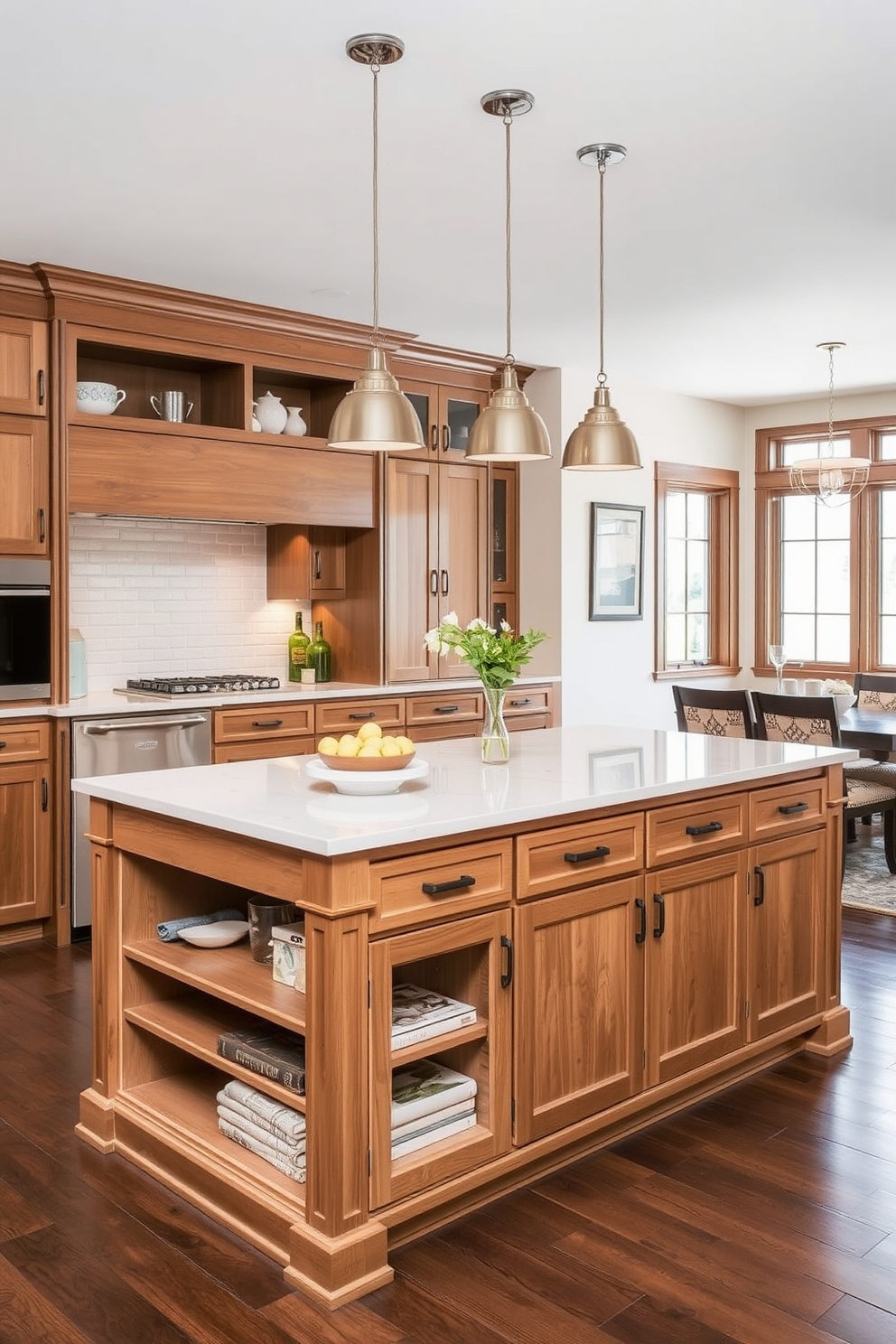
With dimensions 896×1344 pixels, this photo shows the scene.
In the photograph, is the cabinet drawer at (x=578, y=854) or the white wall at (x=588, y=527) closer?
the cabinet drawer at (x=578, y=854)

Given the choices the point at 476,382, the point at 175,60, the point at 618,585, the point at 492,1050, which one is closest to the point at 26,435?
the point at 175,60

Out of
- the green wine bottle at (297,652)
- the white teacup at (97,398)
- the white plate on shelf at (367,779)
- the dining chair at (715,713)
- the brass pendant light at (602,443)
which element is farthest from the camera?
the green wine bottle at (297,652)

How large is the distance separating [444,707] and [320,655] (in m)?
0.73

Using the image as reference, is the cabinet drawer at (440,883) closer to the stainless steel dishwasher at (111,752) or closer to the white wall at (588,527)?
the stainless steel dishwasher at (111,752)

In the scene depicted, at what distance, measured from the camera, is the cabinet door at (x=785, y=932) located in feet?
10.7

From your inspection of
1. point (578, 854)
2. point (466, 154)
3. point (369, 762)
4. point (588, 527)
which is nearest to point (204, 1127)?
point (369, 762)

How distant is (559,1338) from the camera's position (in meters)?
2.09

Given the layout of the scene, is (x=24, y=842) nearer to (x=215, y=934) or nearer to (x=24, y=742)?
(x=24, y=742)

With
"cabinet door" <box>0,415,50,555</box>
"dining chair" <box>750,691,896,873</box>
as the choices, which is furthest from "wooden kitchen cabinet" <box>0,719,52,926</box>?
"dining chair" <box>750,691,896,873</box>

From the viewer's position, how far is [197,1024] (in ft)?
9.19

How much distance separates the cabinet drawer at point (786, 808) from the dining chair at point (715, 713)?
5.96ft

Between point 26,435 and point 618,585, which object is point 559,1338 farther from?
point 618,585

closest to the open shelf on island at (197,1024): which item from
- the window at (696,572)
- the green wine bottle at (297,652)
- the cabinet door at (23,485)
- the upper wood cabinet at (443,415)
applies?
the cabinet door at (23,485)

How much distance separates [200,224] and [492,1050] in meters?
3.12
